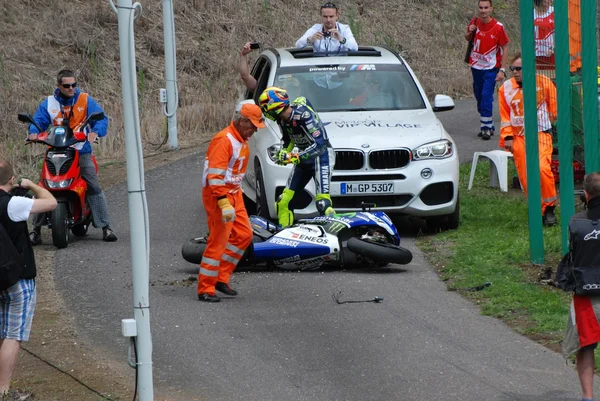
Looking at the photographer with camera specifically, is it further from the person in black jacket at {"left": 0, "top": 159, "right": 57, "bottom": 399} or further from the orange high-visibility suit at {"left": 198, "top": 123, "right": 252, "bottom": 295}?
the person in black jacket at {"left": 0, "top": 159, "right": 57, "bottom": 399}

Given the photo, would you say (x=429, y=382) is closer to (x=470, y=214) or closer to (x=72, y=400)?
(x=72, y=400)

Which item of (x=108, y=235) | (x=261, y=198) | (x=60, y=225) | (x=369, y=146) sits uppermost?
(x=369, y=146)

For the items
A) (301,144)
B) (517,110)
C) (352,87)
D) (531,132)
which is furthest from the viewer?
(352,87)

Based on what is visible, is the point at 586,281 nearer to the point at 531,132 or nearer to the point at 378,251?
the point at 378,251

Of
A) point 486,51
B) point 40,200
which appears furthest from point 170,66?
point 40,200

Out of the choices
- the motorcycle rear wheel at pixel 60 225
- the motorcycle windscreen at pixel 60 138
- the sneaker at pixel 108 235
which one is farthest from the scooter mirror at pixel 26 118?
the sneaker at pixel 108 235

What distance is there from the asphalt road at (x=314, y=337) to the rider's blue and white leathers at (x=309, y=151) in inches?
29.1

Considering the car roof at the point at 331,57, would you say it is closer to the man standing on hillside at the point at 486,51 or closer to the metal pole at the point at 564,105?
the man standing on hillside at the point at 486,51

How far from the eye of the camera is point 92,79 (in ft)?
91.1

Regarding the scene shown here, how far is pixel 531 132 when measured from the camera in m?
11.4

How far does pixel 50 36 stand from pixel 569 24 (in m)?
20.2

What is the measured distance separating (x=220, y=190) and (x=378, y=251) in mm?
1882

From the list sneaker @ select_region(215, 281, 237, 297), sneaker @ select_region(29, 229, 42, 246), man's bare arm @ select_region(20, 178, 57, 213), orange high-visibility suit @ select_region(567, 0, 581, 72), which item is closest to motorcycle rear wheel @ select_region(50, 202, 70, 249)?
sneaker @ select_region(29, 229, 42, 246)

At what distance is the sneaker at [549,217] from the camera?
43.5ft
